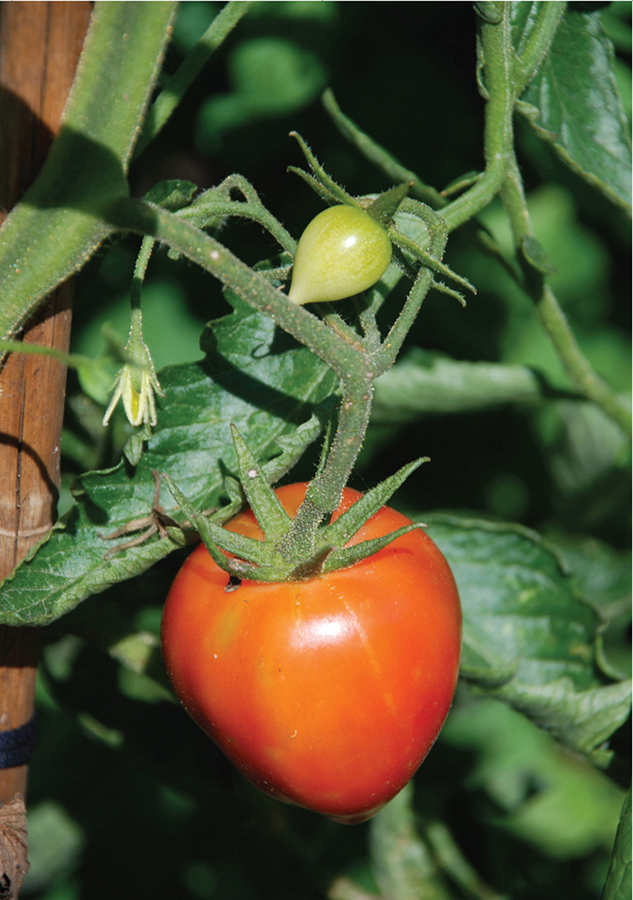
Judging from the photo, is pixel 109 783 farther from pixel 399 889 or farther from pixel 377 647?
pixel 377 647

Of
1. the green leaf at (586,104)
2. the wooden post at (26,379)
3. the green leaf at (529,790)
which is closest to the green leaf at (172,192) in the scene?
the wooden post at (26,379)

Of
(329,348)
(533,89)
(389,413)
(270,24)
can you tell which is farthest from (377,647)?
(270,24)

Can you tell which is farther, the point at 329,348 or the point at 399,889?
the point at 399,889

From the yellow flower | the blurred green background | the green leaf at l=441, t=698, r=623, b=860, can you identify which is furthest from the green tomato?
the green leaf at l=441, t=698, r=623, b=860

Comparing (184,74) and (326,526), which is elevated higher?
(184,74)

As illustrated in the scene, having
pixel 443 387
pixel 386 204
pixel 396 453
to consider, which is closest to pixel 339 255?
pixel 386 204

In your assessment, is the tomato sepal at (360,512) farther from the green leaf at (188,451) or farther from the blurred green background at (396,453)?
the blurred green background at (396,453)

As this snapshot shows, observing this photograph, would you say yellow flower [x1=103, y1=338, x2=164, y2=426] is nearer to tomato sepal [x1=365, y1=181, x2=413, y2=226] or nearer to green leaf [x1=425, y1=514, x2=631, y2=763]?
tomato sepal [x1=365, y1=181, x2=413, y2=226]
